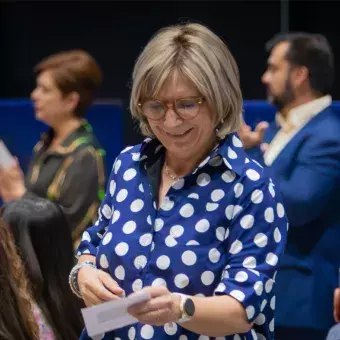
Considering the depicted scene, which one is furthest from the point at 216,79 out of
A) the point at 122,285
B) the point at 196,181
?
the point at 122,285

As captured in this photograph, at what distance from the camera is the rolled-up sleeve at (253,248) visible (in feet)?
6.10

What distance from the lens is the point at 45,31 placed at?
245 inches

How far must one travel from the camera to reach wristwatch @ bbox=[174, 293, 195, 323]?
1.81 m

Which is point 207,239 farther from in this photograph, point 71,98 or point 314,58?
point 71,98

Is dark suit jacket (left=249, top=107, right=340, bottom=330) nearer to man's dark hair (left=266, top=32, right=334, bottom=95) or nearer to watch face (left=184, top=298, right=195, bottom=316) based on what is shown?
man's dark hair (left=266, top=32, right=334, bottom=95)

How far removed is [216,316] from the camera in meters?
1.84

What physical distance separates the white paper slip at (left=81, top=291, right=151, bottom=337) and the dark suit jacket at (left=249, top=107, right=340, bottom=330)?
1.42 meters

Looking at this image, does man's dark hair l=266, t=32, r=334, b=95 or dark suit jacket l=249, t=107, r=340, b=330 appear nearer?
dark suit jacket l=249, t=107, r=340, b=330

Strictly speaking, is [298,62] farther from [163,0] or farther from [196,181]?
[163,0]

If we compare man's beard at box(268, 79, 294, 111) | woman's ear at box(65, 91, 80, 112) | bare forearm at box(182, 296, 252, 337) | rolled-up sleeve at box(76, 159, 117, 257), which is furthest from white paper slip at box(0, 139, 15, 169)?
bare forearm at box(182, 296, 252, 337)

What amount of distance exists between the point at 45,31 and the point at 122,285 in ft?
14.6

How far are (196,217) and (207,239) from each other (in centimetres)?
5

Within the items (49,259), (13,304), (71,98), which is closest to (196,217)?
(13,304)

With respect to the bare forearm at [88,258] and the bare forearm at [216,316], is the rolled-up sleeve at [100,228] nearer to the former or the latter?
the bare forearm at [88,258]
